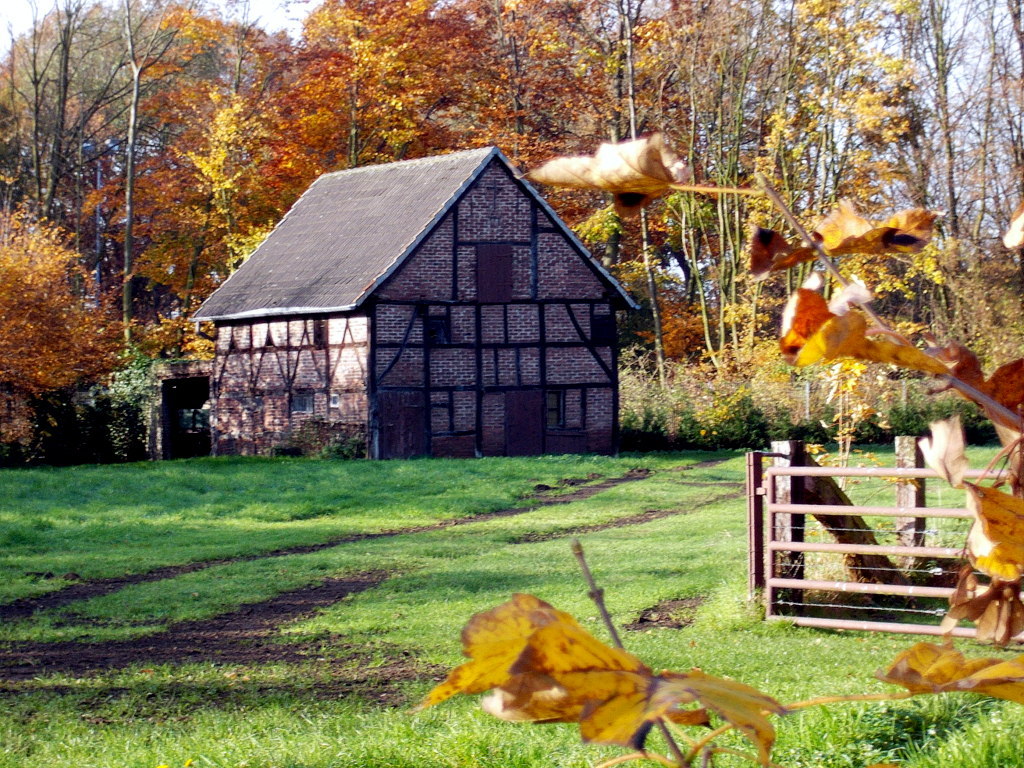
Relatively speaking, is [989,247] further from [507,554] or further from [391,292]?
[507,554]

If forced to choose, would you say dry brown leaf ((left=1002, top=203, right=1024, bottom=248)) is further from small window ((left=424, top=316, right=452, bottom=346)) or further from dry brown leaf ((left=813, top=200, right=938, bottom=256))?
small window ((left=424, top=316, right=452, bottom=346))

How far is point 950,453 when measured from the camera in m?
0.98

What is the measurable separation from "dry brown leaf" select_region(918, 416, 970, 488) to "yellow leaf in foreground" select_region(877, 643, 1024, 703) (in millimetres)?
139

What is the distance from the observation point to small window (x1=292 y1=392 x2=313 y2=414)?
28.2 metres

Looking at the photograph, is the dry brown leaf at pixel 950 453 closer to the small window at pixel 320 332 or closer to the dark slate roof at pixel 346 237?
the dark slate roof at pixel 346 237

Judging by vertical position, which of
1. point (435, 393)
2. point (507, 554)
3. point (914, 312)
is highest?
point (914, 312)

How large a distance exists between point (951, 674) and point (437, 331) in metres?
27.1

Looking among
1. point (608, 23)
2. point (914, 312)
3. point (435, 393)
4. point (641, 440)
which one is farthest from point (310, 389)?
point (914, 312)

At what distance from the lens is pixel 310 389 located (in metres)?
28.2

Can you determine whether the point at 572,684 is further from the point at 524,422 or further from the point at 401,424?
the point at 524,422

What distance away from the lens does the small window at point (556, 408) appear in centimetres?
2884

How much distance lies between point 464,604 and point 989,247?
25.0 m

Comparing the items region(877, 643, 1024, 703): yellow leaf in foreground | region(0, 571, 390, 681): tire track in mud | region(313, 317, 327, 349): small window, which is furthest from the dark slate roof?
region(877, 643, 1024, 703): yellow leaf in foreground

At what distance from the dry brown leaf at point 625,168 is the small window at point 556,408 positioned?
27909mm
